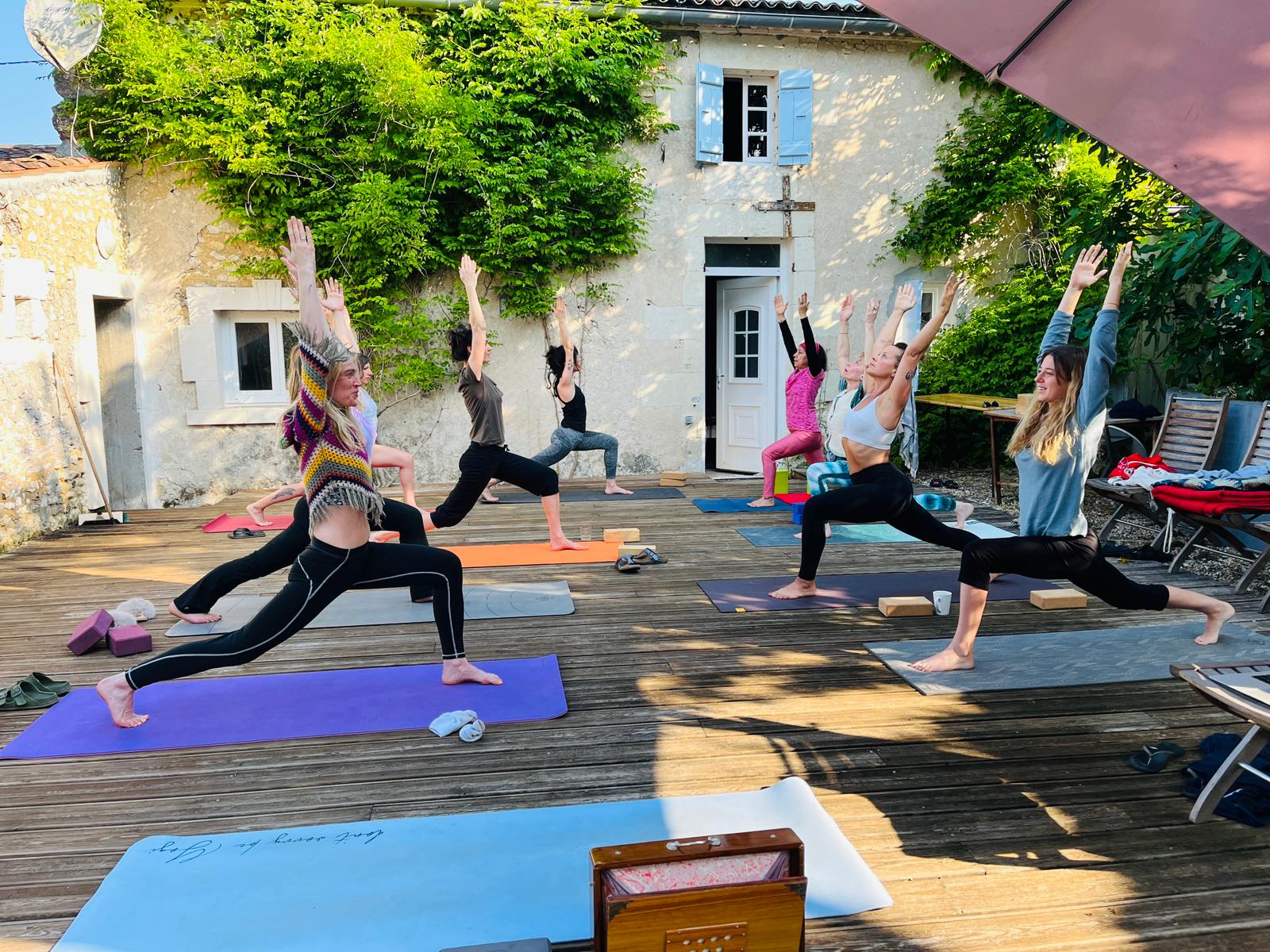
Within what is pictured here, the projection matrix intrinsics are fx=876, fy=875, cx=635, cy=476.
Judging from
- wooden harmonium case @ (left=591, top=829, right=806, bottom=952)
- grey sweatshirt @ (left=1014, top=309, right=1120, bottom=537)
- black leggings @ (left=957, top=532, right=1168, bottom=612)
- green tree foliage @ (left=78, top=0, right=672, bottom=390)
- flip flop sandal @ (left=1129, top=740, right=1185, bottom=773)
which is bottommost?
flip flop sandal @ (left=1129, top=740, right=1185, bottom=773)

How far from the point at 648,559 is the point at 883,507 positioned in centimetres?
194

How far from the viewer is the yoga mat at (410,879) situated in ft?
7.39

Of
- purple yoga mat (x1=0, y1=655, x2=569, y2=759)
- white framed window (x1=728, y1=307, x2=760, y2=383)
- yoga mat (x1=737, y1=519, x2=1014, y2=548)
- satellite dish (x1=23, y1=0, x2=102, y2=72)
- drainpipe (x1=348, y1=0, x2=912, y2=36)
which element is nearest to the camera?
purple yoga mat (x1=0, y1=655, x2=569, y2=759)

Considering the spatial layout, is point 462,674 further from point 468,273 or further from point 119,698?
point 468,273

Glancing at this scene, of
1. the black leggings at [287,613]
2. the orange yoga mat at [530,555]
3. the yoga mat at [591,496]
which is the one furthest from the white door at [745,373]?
the black leggings at [287,613]

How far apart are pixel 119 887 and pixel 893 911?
7.06 feet

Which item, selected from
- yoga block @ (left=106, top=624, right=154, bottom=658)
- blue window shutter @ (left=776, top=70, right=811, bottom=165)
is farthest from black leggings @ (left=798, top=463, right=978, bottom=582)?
blue window shutter @ (left=776, top=70, right=811, bottom=165)

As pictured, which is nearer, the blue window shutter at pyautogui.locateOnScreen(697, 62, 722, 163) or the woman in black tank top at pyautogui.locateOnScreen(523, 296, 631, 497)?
the woman in black tank top at pyautogui.locateOnScreen(523, 296, 631, 497)

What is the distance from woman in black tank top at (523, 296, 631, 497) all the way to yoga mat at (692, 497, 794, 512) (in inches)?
40.1

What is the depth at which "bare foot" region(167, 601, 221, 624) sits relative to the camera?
4.86 meters

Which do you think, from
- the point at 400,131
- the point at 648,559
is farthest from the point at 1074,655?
the point at 400,131

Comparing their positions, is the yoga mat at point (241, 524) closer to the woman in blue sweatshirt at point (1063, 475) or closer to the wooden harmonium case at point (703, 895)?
the woman in blue sweatshirt at point (1063, 475)

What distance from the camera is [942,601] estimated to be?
496 centimetres

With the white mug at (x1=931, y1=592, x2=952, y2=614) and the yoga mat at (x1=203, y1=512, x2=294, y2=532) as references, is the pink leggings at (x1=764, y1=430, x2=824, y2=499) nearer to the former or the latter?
the white mug at (x1=931, y1=592, x2=952, y2=614)
